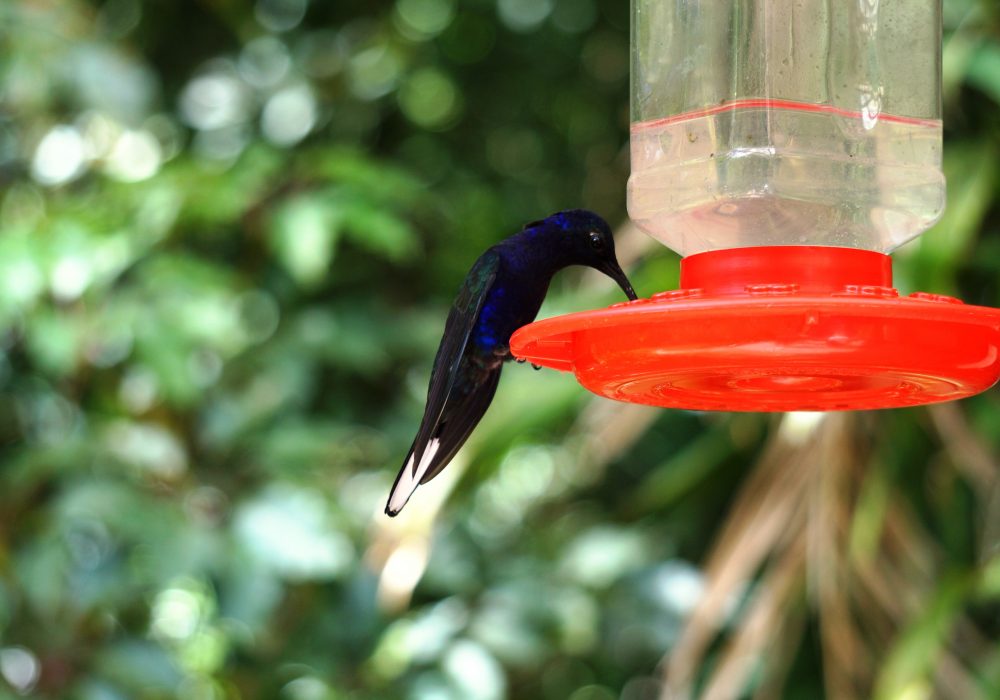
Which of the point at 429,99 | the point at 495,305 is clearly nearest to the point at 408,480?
the point at 495,305

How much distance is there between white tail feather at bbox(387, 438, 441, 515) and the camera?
1920 millimetres

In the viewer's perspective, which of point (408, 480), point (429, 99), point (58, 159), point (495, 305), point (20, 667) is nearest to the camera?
point (408, 480)

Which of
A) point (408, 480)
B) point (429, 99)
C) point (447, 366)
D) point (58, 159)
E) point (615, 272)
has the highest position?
point (429, 99)

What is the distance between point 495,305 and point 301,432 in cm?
112

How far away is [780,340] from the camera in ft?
4.57

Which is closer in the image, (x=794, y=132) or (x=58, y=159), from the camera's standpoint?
(x=794, y=132)

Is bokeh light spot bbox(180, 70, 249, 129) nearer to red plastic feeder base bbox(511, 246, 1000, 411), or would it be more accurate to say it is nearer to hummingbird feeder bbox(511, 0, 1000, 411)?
hummingbird feeder bbox(511, 0, 1000, 411)

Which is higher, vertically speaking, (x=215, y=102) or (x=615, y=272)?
(x=215, y=102)

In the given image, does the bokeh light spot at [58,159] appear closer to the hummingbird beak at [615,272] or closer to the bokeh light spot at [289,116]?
the bokeh light spot at [289,116]

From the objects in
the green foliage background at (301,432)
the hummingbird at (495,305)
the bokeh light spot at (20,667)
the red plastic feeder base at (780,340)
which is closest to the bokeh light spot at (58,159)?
the green foliage background at (301,432)

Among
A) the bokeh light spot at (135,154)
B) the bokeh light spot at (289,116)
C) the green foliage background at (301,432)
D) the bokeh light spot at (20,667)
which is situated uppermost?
the bokeh light spot at (289,116)

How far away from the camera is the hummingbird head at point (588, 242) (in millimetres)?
2104

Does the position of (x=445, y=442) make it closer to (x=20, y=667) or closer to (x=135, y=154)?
(x=20, y=667)

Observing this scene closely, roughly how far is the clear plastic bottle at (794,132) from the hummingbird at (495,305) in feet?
0.41
